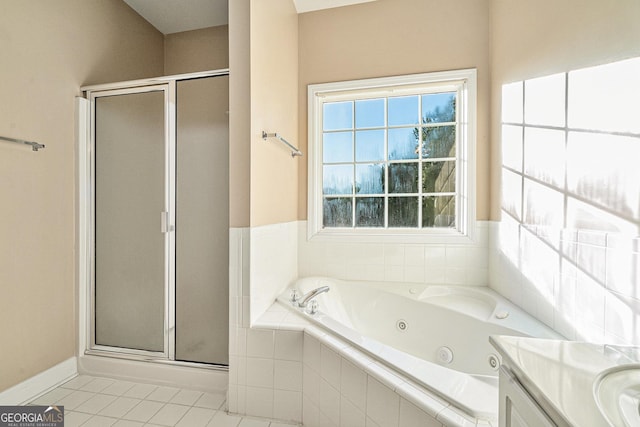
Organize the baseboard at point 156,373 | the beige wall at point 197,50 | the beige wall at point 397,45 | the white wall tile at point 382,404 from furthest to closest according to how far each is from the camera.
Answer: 1. the beige wall at point 197,50
2. the beige wall at point 397,45
3. the baseboard at point 156,373
4. the white wall tile at point 382,404

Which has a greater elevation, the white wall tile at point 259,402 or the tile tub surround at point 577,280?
the tile tub surround at point 577,280

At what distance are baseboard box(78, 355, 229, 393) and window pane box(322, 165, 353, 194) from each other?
154 cm

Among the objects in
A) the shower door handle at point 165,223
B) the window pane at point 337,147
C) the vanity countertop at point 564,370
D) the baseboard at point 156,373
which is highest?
the window pane at point 337,147

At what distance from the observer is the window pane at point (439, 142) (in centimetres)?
227

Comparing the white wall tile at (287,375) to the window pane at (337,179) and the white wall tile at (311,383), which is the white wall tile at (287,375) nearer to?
the white wall tile at (311,383)

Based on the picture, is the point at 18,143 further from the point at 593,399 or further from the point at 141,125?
the point at 593,399

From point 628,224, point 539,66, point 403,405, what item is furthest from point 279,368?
point 539,66

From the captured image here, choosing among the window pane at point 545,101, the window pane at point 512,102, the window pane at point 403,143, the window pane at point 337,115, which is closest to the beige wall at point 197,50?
the window pane at point 337,115

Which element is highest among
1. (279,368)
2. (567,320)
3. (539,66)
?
(539,66)

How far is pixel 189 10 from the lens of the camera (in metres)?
2.42

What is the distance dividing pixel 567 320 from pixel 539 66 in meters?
1.27

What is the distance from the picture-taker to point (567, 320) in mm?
1314

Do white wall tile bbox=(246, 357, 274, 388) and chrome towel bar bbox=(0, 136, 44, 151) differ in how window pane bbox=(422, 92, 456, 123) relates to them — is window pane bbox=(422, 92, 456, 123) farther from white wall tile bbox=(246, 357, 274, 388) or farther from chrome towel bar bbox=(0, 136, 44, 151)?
chrome towel bar bbox=(0, 136, 44, 151)

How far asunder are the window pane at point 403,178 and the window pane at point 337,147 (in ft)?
1.23
